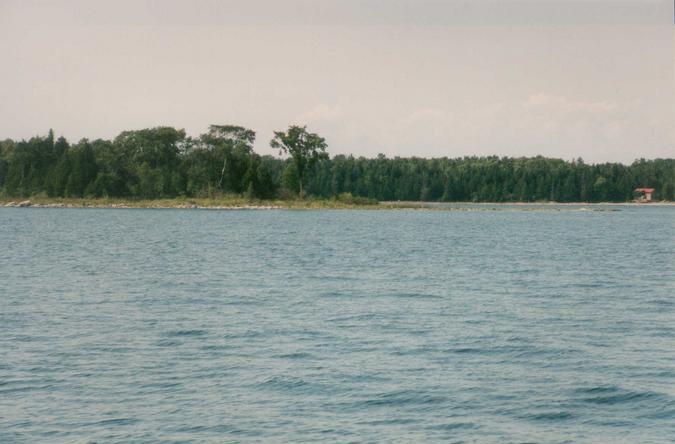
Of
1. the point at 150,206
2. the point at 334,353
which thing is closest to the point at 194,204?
the point at 150,206

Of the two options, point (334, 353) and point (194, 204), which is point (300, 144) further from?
point (334, 353)

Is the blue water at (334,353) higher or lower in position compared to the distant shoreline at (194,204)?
lower

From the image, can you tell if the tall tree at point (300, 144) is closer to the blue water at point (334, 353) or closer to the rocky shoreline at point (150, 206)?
the rocky shoreline at point (150, 206)

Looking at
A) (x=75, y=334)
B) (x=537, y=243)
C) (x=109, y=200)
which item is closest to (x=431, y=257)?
(x=537, y=243)

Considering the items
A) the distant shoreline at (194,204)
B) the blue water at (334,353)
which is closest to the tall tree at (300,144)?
the distant shoreline at (194,204)

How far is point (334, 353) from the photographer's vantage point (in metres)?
26.1

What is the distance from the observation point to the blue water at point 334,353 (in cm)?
1902

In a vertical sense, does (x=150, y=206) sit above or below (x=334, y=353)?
above

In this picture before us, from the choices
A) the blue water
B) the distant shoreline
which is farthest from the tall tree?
the blue water

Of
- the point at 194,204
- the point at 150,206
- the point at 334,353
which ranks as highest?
the point at 194,204

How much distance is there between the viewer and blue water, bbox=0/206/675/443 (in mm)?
19016

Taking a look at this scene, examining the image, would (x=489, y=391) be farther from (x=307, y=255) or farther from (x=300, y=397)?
(x=307, y=255)

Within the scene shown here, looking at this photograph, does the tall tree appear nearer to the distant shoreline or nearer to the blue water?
the distant shoreline

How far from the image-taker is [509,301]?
39.0 meters
